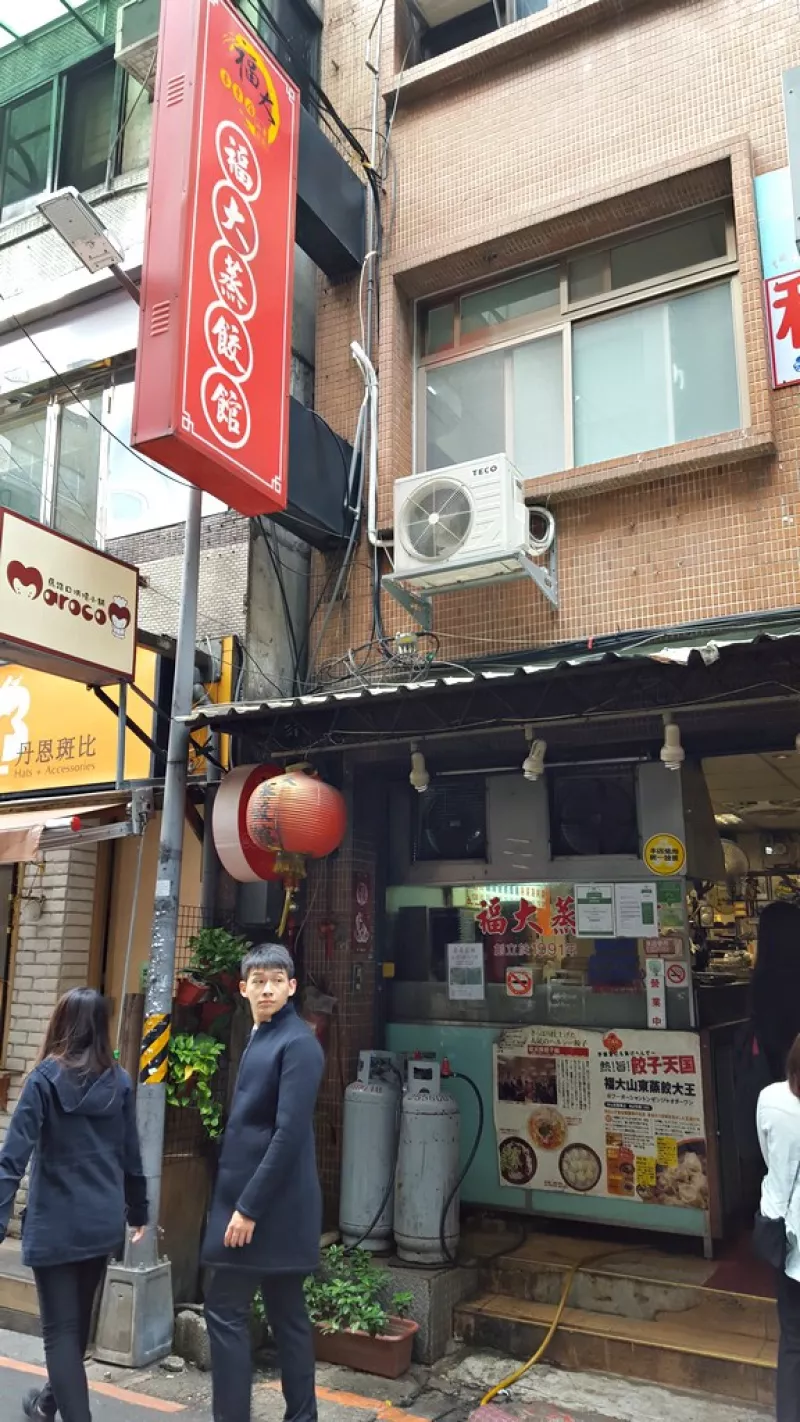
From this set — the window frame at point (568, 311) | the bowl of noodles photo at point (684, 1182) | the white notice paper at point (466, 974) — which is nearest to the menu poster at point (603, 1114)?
the bowl of noodles photo at point (684, 1182)

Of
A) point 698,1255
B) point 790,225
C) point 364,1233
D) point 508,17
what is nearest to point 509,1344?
point 364,1233

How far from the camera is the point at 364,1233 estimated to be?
629 cm

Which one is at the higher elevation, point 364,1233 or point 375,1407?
point 364,1233

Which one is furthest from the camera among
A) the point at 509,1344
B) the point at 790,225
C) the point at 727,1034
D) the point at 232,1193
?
the point at 727,1034

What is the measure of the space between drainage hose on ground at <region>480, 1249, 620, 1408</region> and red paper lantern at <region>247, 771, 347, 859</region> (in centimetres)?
297

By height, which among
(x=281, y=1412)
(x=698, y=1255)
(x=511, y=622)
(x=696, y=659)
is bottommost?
(x=281, y=1412)

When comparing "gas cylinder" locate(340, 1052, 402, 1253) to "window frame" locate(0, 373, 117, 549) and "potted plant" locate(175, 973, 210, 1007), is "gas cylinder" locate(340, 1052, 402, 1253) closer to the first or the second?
"potted plant" locate(175, 973, 210, 1007)

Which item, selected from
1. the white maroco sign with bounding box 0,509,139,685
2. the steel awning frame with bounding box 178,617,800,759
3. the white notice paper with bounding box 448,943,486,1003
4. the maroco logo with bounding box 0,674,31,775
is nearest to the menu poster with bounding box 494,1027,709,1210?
the white notice paper with bounding box 448,943,486,1003

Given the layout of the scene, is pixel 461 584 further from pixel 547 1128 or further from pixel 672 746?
pixel 547 1128

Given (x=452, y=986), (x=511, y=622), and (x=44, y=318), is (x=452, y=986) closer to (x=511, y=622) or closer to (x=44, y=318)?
(x=511, y=622)

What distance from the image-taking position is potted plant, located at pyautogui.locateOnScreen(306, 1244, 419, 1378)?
5.52 m

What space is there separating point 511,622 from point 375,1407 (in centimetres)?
473

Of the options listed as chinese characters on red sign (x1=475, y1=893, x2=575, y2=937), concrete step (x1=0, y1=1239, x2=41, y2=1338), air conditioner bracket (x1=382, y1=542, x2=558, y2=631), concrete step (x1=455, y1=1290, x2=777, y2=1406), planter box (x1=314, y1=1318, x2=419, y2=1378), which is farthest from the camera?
chinese characters on red sign (x1=475, y1=893, x2=575, y2=937)

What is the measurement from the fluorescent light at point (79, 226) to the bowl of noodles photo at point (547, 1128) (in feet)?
21.2
